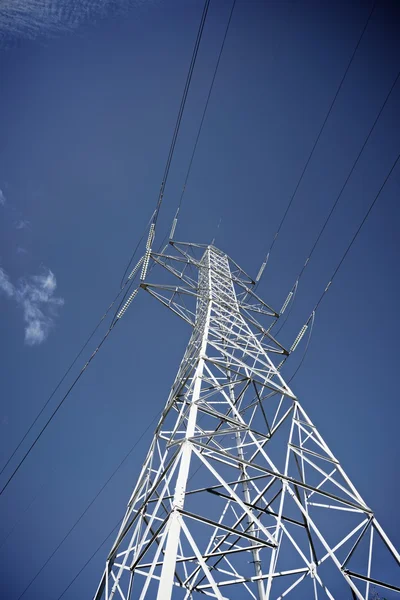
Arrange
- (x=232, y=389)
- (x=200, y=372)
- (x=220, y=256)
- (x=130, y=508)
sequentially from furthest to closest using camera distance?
(x=220, y=256) → (x=232, y=389) → (x=200, y=372) → (x=130, y=508)

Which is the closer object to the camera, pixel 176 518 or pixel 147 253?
pixel 176 518

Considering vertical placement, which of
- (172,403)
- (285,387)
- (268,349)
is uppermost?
(268,349)

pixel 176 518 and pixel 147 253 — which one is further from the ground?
pixel 147 253

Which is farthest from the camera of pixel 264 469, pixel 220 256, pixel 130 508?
pixel 220 256

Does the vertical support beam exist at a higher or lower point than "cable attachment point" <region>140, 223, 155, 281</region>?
lower

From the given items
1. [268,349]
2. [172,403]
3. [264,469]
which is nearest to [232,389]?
[268,349]

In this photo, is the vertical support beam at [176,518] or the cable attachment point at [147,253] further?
the cable attachment point at [147,253]

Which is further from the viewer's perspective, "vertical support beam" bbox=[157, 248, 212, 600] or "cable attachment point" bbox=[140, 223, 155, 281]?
"cable attachment point" bbox=[140, 223, 155, 281]

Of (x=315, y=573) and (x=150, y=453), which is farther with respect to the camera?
(x=150, y=453)

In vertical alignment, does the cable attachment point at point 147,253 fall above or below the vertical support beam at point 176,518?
above

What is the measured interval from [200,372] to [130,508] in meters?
2.65

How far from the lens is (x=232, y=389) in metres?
9.24

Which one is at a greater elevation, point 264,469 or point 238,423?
point 238,423

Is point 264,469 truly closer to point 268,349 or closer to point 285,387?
point 285,387
